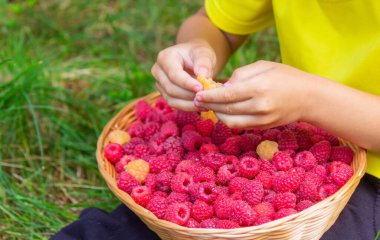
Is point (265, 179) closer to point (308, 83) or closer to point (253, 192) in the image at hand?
point (253, 192)

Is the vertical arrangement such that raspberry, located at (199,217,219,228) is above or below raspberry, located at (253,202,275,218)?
below

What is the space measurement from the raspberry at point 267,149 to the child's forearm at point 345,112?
8cm

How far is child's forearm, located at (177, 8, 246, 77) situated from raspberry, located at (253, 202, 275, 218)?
41 cm

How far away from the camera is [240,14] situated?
124 cm

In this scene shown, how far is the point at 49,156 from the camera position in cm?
149

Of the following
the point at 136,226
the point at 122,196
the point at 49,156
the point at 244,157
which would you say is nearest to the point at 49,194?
the point at 49,156

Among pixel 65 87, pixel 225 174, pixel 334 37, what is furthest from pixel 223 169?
pixel 65 87

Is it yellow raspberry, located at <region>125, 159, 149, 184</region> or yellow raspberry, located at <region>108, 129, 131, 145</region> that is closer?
yellow raspberry, located at <region>125, 159, 149, 184</region>

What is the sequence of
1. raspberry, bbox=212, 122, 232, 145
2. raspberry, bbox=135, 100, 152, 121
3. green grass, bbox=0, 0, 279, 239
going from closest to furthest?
raspberry, bbox=212, 122, 232, 145 < raspberry, bbox=135, 100, 152, 121 < green grass, bbox=0, 0, 279, 239

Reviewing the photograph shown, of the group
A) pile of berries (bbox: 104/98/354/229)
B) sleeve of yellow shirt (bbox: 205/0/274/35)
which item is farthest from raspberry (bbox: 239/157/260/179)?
sleeve of yellow shirt (bbox: 205/0/274/35)

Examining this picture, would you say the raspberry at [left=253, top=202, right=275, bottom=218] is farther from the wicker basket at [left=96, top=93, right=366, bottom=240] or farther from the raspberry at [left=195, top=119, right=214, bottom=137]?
the raspberry at [left=195, top=119, right=214, bottom=137]

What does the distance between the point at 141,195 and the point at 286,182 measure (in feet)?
0.77

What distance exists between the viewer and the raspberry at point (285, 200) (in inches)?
35.2

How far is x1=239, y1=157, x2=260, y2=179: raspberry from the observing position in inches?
37.4
